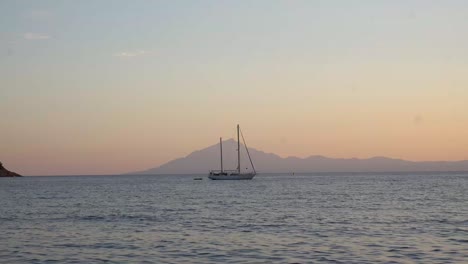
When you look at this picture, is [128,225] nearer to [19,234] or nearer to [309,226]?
[19,234]

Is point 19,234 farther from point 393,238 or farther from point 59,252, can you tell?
point 393,238

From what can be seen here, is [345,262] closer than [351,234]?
Yes

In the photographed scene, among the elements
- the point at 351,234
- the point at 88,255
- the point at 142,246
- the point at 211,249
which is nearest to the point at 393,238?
the point at 351,234

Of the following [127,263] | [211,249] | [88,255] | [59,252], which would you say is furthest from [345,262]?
[59,252]

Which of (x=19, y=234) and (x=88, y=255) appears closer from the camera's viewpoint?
(x=88, y=255)

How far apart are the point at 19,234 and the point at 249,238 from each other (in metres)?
13.5

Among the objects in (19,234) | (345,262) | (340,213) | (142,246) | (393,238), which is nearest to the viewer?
(345,262)

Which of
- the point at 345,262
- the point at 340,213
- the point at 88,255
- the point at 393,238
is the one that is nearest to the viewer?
the point at 345,262

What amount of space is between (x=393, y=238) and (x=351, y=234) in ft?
8.26

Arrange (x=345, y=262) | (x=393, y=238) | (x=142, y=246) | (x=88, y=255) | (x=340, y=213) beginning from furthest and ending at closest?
(x=340, y=213) < (x=393, y=238) < (x=142, y=246) < (x=88, y=255) < (x=345, y=262)

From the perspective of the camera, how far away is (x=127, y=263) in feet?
75.4

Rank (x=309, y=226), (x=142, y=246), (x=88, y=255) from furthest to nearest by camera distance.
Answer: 1. (x=309, y=226)
2. (x=142, y=246)
3. (x=88, y=255)

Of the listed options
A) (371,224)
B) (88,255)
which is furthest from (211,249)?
(371,224)

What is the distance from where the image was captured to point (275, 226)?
36.0m
